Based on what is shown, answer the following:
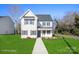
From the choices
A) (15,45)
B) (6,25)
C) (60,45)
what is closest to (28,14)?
(6,25)

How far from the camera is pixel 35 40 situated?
883cm

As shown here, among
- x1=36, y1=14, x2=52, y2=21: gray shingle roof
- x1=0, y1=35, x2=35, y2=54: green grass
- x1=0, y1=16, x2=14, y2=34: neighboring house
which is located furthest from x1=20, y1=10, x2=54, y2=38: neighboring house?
x1=0, y1=16, x2=14, y2=34: neighboring house

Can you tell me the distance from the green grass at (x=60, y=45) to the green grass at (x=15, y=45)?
457 millimetres

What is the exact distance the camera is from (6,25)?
29.0 feet

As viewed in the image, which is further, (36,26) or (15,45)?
(36,26)

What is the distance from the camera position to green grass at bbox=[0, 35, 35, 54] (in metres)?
8.64

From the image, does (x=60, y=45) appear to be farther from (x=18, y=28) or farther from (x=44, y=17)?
(x=18, y=28)

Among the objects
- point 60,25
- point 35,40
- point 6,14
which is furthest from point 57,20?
point 6,14

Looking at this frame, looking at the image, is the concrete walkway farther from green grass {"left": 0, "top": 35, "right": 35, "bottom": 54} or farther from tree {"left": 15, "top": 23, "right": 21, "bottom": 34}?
tree {"left": 15, "top": 23, "right": 21, "bottom": 34}

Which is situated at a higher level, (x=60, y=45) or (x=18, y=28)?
(x=18, y=28)

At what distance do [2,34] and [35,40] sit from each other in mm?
908

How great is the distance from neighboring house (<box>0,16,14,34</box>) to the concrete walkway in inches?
29.2

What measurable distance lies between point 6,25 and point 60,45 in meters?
1.55

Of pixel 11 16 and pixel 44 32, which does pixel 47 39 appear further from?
pixel 11 16
